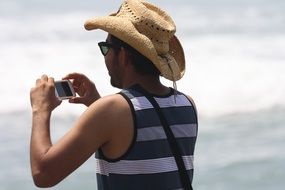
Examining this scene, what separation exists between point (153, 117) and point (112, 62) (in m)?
0.45

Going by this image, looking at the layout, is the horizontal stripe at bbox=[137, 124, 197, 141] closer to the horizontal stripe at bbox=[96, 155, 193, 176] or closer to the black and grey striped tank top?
the black and grey striped tank top

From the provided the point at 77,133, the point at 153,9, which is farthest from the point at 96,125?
the point at 153,9

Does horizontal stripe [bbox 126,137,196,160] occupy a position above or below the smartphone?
below

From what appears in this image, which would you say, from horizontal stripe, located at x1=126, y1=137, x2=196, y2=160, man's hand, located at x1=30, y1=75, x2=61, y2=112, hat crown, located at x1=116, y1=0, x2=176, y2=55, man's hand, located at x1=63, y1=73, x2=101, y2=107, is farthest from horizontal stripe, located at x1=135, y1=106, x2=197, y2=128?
man's hand, located at x1=63, y1=73, x2=101, y2=107

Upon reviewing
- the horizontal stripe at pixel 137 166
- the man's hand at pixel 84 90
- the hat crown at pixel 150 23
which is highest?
the hat crown at pixel 150 23

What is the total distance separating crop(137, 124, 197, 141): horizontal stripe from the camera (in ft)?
16.0

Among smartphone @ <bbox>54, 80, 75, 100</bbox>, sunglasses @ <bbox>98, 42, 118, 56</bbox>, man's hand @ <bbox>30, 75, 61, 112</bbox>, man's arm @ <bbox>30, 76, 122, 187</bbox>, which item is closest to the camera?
man's arm @ <bbox>30, 76, 122, 187</bbox>

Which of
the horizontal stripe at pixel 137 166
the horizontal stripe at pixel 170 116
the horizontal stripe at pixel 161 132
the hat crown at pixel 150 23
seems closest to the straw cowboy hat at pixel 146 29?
the hat crown at pixel 150 23

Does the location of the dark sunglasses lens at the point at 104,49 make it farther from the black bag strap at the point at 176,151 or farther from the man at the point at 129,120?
the black bag strap at the point at 176,151

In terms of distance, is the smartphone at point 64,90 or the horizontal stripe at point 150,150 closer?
the horizontal stripe at point 150,150

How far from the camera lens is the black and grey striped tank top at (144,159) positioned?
486cm

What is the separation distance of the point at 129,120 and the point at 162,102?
1.07ft

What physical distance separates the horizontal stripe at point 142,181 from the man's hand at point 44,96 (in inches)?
20.1

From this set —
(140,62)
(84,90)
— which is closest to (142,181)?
(140,62)
